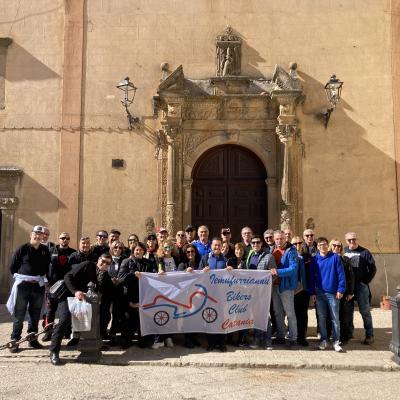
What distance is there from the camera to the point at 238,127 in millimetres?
10688

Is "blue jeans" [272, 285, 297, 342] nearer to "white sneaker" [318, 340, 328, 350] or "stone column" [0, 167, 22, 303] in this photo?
"white sneaker" [318, 340, 328, 350]

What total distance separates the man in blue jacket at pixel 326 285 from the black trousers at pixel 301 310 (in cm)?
15

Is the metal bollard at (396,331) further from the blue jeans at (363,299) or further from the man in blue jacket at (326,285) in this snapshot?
the blue jeans at (363,299)

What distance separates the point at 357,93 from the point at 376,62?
3.05ft

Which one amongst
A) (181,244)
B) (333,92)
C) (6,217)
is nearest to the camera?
(181,244)

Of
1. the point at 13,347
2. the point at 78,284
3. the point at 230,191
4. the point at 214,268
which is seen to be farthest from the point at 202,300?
the point at 230,191

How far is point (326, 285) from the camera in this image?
21.4 ft

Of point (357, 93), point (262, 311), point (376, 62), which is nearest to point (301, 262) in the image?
point (262, 311)

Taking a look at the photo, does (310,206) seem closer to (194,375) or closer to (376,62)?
(376,62)

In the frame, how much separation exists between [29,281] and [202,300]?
8.48 ft

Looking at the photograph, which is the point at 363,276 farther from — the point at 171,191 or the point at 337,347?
the point at 171,191

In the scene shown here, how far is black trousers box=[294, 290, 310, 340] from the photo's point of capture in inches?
267

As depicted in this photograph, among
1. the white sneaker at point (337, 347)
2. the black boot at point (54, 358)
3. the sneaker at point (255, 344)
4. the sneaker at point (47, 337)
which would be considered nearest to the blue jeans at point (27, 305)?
the sneaker at point (47, 337)

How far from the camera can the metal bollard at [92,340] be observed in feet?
19.0
